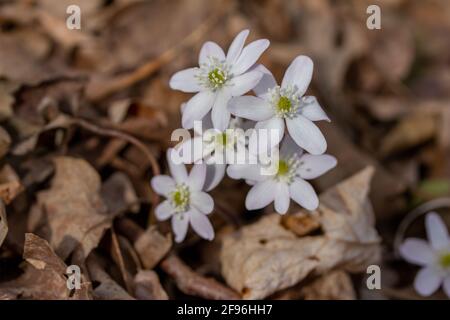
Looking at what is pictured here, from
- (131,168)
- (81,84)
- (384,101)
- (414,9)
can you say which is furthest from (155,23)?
(414,9)

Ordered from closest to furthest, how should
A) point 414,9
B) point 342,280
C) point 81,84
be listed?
point 342,280 → point 81,84 → point 414,9

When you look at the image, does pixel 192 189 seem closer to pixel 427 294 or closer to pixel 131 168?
pixel 131 168

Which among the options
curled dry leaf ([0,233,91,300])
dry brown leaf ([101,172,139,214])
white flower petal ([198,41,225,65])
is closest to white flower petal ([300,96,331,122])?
white flower petal ([198,41,225,65])

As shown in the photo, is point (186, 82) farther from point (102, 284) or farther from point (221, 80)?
point (102, 284)

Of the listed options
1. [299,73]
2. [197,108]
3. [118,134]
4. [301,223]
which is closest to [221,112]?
[197,108]

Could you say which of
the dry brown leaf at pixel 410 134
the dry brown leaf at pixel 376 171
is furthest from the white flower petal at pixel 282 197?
the dry brown leaf at pixel 410 134
